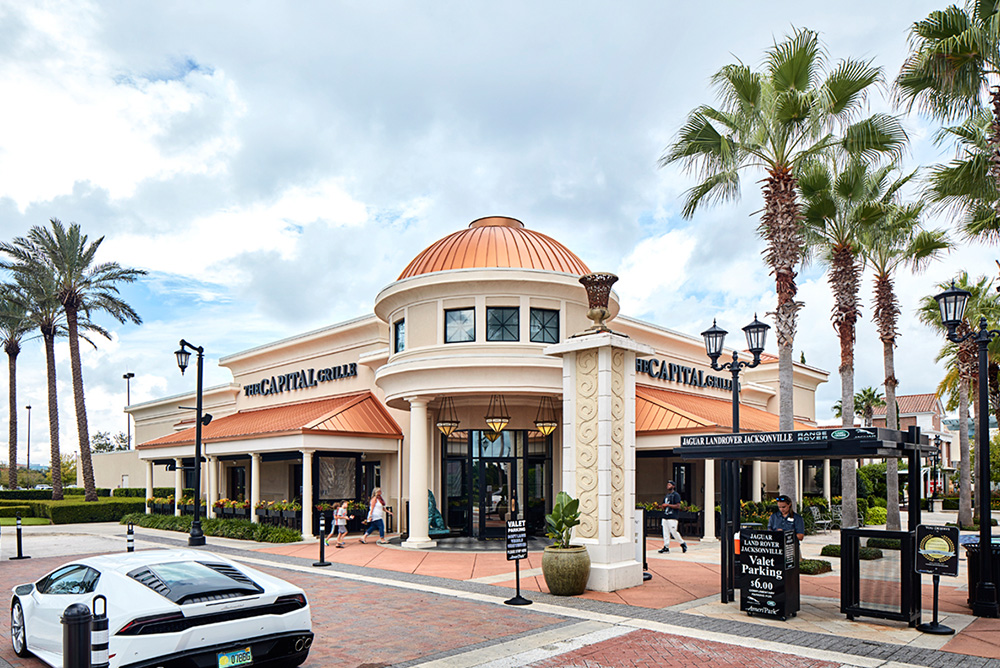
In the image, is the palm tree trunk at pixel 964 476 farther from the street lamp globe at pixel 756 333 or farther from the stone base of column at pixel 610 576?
the stone base of column at pixel 610 576

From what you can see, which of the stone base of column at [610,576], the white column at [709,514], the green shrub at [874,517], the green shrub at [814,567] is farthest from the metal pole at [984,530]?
Answer: the green shrub at [874,517]

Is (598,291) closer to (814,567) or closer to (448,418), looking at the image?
(814,567)

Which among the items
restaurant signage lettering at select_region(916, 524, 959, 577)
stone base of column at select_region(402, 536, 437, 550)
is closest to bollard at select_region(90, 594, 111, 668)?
restaurant signage lettering at select_region(916, 524, 959, 577)

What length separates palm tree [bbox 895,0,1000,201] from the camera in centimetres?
1419

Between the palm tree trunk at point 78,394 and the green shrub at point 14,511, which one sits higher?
the palm tree trunk at point 78,394

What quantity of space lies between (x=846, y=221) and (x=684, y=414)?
766 centimetres

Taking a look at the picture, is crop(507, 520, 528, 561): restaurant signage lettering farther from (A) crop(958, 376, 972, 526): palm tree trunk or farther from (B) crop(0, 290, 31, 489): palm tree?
(B) crop(0, 290, 31, 489): palm tree

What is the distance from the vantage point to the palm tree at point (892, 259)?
2120 cm

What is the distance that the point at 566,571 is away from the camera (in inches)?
511

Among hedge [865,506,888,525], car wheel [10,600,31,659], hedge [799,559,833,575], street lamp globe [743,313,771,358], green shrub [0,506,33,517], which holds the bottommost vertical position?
green shrub [0,506,33,517]

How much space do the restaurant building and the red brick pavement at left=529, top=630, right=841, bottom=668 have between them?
493 cm

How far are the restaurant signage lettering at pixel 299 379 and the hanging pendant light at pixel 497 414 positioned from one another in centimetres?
754

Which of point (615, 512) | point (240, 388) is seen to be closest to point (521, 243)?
point (615, 512)

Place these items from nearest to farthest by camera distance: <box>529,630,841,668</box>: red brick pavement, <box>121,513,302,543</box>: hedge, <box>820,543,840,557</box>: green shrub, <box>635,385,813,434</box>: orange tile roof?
1. <box>529,630,841,668</box>: red brick pavement
2. <box>820,543,840,557</box>: green shrub
3. <box>121,513,302,543</box>: hedge
4. <box>635,385,813,434</box>: orange tile roof
